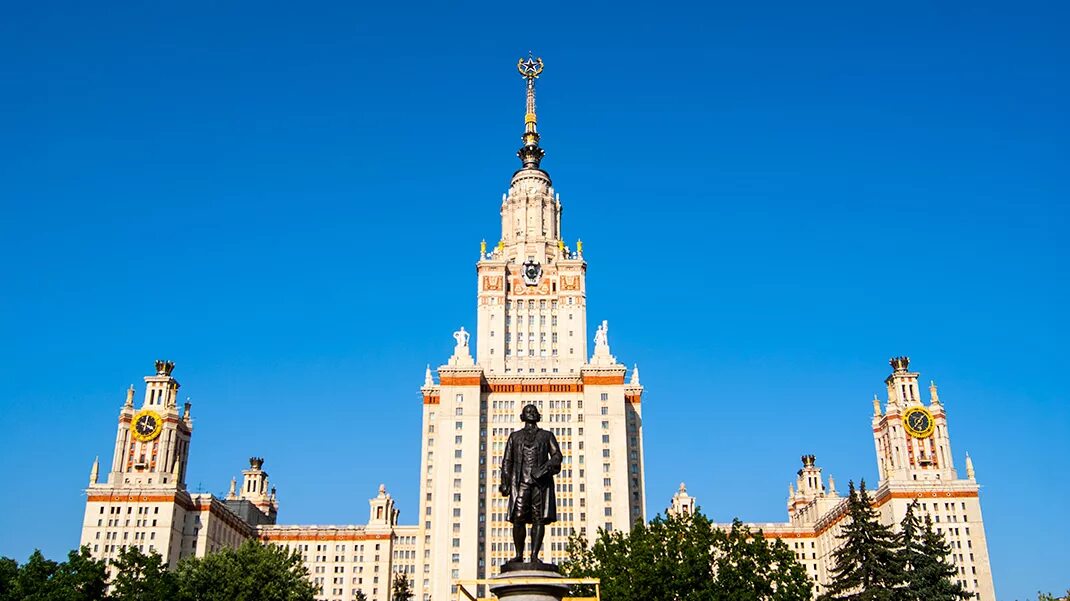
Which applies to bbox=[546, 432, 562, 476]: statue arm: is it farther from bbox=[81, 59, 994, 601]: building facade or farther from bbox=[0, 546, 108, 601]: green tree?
bbox=[81, 59, 994, 601]: building facade

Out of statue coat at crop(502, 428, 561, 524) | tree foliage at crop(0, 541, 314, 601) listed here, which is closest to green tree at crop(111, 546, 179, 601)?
tree foliage at crop(0, 541, 314, 601)

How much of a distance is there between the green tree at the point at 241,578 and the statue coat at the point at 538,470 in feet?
194

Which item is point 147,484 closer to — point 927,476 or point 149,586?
point 149,586

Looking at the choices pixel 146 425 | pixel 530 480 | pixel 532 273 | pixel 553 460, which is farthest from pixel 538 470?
pixel 532 273

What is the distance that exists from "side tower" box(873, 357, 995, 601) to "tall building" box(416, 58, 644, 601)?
3729cm

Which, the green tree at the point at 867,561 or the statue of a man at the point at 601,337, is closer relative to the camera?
the green tree at the point at 867,561

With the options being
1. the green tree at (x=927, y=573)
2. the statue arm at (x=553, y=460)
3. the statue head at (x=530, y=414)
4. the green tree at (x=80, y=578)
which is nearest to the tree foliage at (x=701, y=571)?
the green tree at (x=927, y=573)

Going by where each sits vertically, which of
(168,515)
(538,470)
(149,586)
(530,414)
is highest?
(168,515)

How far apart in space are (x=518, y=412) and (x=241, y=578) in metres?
69.9

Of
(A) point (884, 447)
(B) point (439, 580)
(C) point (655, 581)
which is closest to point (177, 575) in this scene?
(C) point (655, 581)

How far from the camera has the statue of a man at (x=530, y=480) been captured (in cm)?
3353

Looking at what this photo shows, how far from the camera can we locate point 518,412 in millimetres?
151250

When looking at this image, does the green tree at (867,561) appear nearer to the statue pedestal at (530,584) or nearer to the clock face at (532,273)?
the statue pedestal at (530,584)

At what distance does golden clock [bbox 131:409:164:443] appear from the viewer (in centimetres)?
14825
